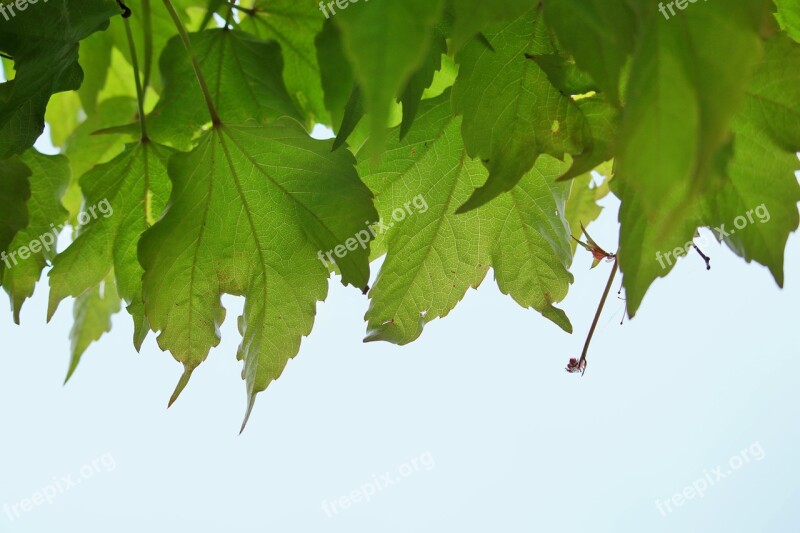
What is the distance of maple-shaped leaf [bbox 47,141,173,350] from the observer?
34cm

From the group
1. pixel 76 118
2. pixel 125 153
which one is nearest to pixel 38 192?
pixel 125 153

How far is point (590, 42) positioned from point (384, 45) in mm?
66

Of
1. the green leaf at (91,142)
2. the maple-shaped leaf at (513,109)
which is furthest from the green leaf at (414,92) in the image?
the green leaf at (91,142)

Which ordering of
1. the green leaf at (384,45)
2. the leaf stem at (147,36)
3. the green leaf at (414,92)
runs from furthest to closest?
the leaf stem at (147,36) < the green leaf at (414,92) < the green leaf at (384,45)

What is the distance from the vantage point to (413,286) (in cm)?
30

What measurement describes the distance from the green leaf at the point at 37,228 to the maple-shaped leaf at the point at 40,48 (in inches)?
3.2

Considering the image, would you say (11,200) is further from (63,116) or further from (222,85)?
(63,116)

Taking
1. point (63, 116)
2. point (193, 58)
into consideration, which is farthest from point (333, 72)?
point (63, 116)

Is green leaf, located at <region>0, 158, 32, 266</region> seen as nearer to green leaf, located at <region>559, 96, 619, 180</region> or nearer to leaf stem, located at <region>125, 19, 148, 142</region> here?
leaf stem, located at <region>125, 19, 148, 142</region>

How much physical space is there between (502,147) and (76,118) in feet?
1.21

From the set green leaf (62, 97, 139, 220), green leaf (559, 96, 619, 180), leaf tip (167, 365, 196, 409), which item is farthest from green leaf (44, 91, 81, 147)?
green leaf (559, 96, 619, 180)

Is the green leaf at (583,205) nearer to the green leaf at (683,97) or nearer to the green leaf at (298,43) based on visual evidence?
the green leaf at (298,43)

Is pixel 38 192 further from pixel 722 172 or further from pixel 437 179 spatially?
pixel 722 172

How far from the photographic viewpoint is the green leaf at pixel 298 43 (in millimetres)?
395
